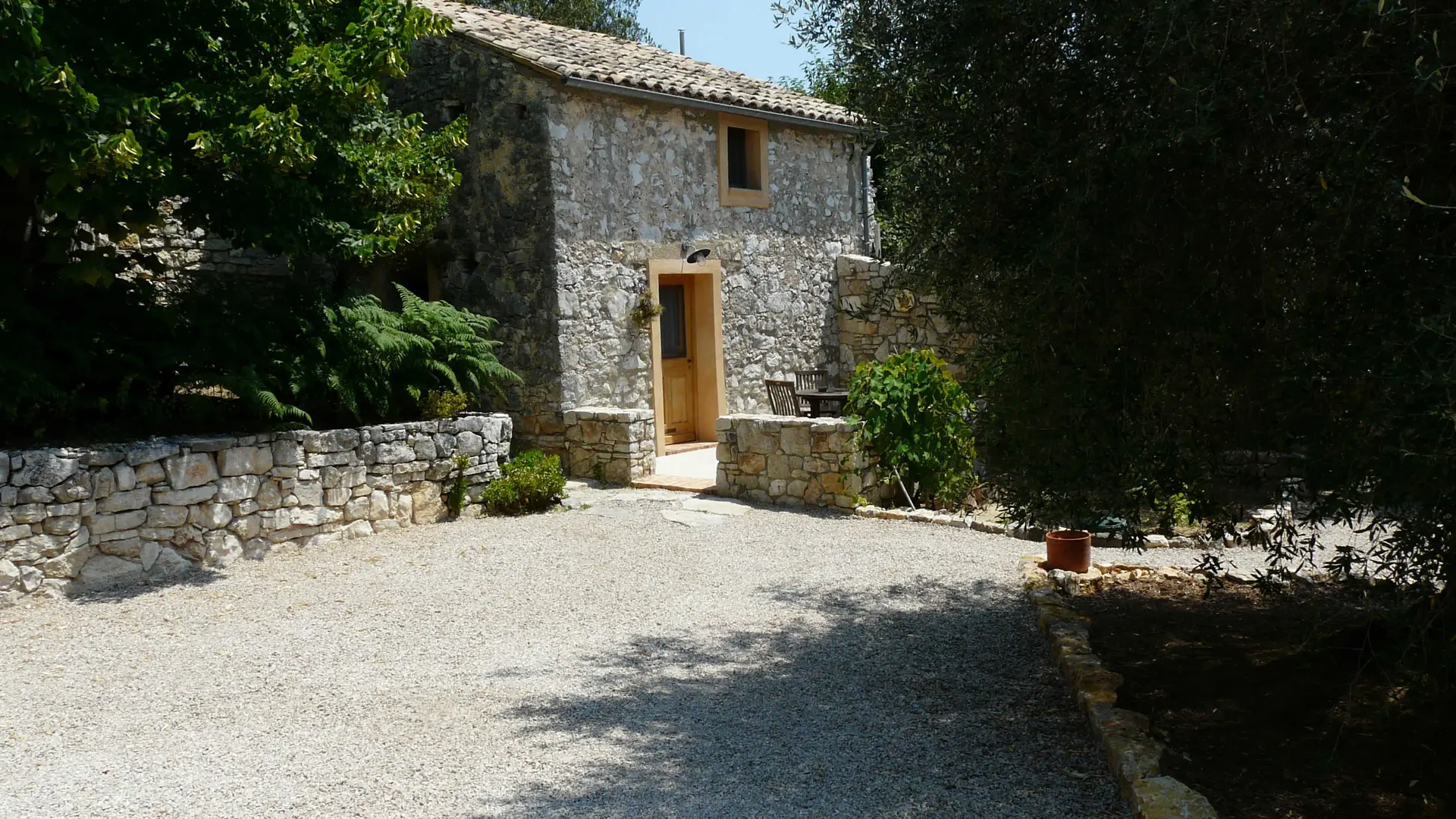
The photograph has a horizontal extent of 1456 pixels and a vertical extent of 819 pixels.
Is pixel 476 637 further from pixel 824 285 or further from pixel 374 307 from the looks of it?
pixel 824 285

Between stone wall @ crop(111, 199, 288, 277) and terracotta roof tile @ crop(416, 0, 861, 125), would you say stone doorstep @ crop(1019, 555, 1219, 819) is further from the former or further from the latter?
stone wall @ crop(111, 199, 288, 277)

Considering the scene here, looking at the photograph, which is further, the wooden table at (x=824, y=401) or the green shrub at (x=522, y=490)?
the wooden table at (x=824, y=401)

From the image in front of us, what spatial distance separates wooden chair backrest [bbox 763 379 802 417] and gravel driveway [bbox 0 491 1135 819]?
4.42 meters

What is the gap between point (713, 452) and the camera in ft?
43.4

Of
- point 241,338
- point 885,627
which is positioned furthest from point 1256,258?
point 241,338

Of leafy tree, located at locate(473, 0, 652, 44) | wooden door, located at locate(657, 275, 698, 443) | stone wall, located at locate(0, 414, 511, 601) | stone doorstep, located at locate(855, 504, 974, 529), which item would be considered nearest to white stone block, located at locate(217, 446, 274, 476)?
stone wall, located at locate(0, 414, 511, 601)

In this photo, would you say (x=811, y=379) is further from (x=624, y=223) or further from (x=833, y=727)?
(x=833, y=727)

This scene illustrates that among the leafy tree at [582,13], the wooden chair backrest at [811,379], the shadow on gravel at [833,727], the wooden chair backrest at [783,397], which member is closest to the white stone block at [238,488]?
the shadow on gravel at [833,727]

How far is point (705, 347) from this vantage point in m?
13.4

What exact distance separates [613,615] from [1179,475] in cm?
401

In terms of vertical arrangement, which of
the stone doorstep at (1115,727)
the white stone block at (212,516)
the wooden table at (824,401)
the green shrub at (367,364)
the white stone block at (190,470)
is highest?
the green shrub at (367,364)

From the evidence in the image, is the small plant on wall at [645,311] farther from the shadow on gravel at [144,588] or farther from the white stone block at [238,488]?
the shadow on gravel at [144,588]

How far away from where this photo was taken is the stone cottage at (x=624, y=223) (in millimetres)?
11672

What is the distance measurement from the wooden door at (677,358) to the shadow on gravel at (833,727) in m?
6.66
